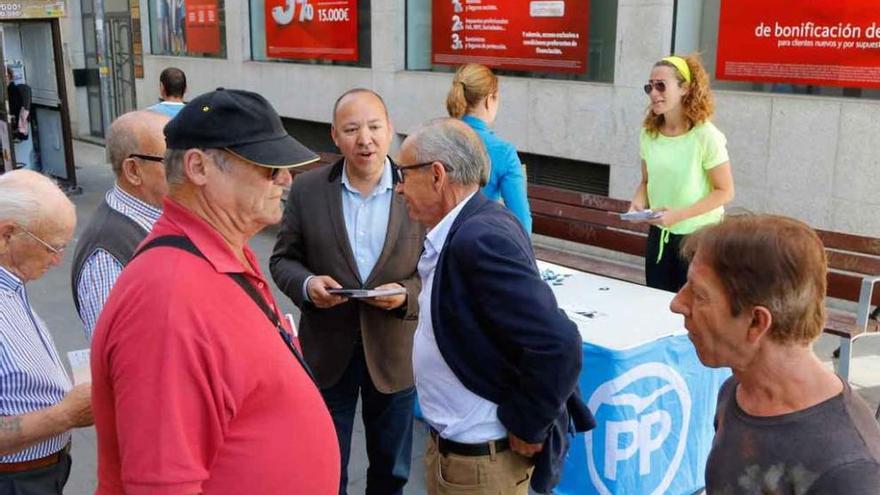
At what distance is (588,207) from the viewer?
20.8 ft

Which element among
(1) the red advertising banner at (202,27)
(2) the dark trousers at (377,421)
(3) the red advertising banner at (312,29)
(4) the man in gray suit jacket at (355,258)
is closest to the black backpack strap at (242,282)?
(4) the man in gray suit jacket at (355,258)

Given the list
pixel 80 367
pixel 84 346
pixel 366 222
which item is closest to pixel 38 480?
pixel 80 367

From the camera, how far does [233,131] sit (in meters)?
1.75

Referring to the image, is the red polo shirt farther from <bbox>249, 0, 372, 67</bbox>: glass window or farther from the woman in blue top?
<bbox>249, 0, 372, 67</bbox>: glass window

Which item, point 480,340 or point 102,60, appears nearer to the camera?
point 480,340

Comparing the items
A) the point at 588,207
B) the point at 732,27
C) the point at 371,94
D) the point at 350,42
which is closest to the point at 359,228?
the point at 371,94

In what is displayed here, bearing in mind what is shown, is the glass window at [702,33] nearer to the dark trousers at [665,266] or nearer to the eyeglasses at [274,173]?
the dark trousers at [665,266]

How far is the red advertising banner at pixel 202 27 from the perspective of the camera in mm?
13062

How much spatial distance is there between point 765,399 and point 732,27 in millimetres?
5776

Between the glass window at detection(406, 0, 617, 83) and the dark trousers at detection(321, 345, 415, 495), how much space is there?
16.9 feet

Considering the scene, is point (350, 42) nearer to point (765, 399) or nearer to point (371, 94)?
point (371, 94)

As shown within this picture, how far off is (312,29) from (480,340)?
9564mm

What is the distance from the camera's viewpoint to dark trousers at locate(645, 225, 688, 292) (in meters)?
4.58

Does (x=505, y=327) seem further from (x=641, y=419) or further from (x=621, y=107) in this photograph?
(x=621, y=107)
